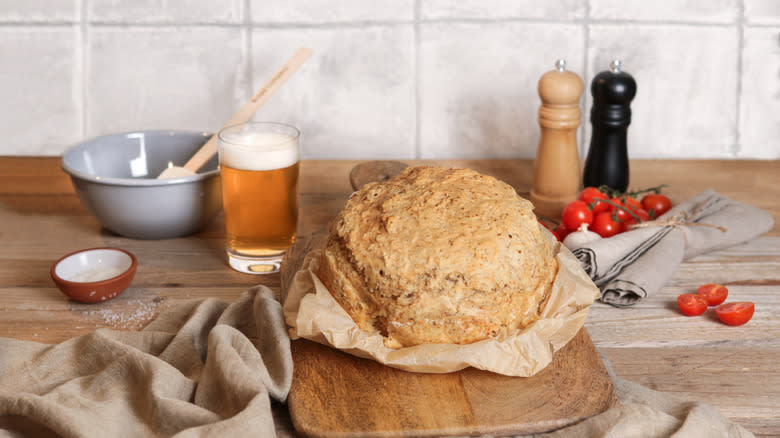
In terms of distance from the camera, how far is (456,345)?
123cm

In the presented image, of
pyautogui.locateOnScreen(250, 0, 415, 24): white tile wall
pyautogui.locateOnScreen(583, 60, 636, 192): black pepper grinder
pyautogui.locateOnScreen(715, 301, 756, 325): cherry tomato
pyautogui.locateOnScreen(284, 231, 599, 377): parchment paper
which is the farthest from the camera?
pyautogui.locateOnScreen(250, 0, 415, 24): white tile wall

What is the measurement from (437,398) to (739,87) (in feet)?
5.90

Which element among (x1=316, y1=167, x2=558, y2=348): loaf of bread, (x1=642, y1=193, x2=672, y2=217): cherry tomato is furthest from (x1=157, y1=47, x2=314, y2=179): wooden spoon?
(x1=642, y1=193, x2=672, y2=217): cherry tomato

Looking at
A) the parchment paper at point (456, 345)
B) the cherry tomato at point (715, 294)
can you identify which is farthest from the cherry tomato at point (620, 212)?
the parchment paper at point (456, 345)

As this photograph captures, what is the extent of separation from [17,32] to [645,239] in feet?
6.54

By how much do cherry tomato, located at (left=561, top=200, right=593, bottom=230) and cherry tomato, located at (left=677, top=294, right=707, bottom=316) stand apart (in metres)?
0.32

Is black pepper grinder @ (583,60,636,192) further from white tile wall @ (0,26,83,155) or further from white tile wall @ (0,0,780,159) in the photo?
white tile wall @ (0,26,83,155)

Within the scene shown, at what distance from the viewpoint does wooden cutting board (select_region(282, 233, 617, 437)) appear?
1110 millimetres

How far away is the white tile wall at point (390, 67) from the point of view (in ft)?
7.77

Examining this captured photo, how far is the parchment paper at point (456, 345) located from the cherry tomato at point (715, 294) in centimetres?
30

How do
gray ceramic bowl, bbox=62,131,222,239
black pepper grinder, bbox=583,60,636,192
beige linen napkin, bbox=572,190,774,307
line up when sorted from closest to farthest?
beige linen napkin, bbox=572,190,774,307 → gray ceramic bowl, bbox=62,131,222,239 → black pepper grinder, bbox=583,60,636,192

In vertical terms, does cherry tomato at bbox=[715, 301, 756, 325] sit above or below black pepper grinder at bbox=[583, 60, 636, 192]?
below

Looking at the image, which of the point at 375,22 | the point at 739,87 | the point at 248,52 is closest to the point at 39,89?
the point at 248,52

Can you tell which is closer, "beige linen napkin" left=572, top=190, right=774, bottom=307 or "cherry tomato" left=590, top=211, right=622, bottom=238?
"beige linen napkin" left=572, top=190, right=774, bottom=307
